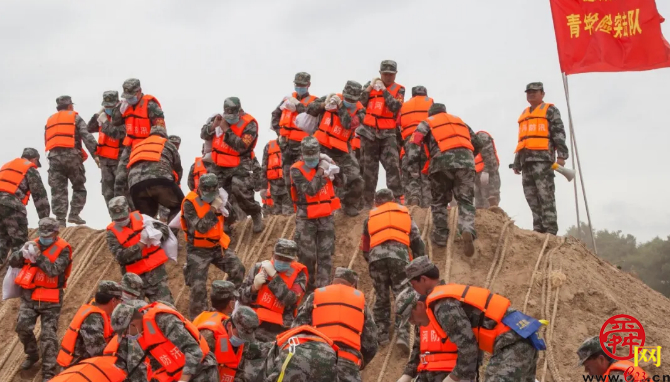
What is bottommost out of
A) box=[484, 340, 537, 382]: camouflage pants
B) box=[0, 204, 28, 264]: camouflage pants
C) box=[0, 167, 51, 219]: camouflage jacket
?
box=[484, 340, 537, 382]: camouflage pants

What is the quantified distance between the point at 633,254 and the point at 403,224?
85.2 ft

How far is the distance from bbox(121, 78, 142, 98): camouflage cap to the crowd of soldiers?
0.11 feet

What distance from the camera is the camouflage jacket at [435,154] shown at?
44.2 ft

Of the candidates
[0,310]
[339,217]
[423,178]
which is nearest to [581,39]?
[423,178]

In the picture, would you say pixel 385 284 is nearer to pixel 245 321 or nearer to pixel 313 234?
pixel 313 234

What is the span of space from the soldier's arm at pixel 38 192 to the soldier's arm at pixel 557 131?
27.3 ft

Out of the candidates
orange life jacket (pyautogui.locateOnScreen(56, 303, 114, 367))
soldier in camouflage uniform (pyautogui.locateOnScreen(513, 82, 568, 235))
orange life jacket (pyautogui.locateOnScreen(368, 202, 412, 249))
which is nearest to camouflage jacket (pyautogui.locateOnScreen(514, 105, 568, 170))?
soldier in camouflage uniform (pyautogui.locateOnScreen(513, 82, 568, 235))

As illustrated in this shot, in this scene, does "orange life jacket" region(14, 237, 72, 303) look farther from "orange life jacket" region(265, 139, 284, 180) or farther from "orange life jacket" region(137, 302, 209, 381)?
"orange life jacket" region(265, 139, 284, 180)

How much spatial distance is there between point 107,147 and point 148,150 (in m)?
2.23

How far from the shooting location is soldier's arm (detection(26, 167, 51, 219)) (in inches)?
625

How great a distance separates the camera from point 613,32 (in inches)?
649

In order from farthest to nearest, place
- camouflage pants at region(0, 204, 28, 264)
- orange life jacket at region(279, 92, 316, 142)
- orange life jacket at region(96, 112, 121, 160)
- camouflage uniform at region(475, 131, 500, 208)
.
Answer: camouflage uniform at region(475, 131, 500, 208), orange life jacket at region(96, 112, 121, 160), camouflage pants at region(0, 204, 28, 264), orange life jacket at region(279, 92, 316, 142)

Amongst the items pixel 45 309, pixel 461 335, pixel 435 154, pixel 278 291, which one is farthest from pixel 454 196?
pixel 45 309

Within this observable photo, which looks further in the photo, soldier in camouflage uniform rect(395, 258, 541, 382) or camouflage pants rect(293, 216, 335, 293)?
camouflage pants rect(293, 216, 335, 293)
